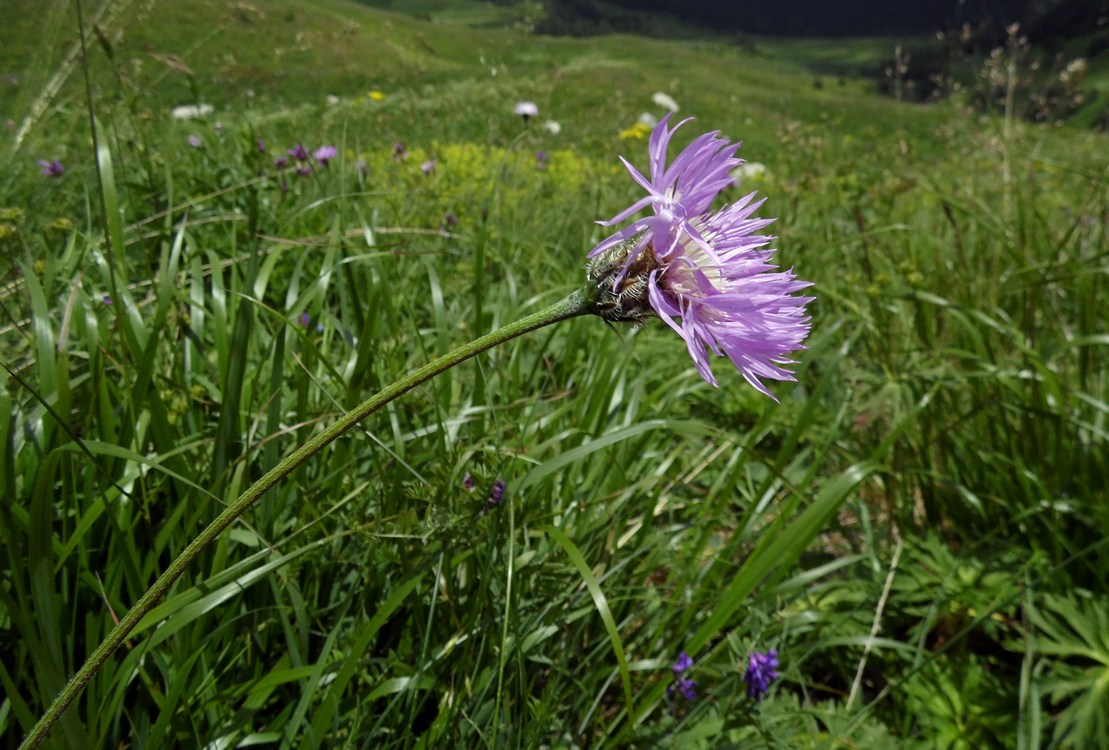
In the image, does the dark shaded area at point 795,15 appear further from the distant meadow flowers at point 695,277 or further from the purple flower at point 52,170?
the distant meadow flowers at point 695,277

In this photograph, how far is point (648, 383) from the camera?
260cm

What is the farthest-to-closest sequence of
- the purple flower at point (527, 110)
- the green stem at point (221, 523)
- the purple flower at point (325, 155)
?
1. the purple flower at point (527, 110)
2. the purple flower at point (325, 155)
3. the green stem at point (221, 523)

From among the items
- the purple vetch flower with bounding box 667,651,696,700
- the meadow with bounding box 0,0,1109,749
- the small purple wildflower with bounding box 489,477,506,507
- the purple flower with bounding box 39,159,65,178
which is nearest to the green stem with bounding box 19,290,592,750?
the meadow with bounding box 0,0,1109,749

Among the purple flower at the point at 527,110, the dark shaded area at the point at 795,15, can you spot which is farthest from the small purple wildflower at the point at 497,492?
the dark shaded area at the point at 795,15

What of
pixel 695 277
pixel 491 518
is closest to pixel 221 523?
pixel 695 277

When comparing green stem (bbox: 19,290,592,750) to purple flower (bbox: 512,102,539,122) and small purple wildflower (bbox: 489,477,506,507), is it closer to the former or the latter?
small purple wildflower (bbox: 489,477,506,507)

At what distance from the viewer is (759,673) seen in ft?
4.43

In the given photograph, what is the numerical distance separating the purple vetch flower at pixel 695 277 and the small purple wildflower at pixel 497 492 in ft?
1.61

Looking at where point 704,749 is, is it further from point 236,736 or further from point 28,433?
point 28,433

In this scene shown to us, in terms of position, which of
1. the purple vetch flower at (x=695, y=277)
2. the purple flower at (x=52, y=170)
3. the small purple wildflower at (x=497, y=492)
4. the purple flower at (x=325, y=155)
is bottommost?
the small purple wildflower at (x=497, y=492)

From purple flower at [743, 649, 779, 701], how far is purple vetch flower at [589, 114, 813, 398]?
2.45 feet

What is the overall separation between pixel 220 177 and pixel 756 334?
9.17ft

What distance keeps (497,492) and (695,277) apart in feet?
1.80

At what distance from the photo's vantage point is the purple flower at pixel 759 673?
4.41ft
